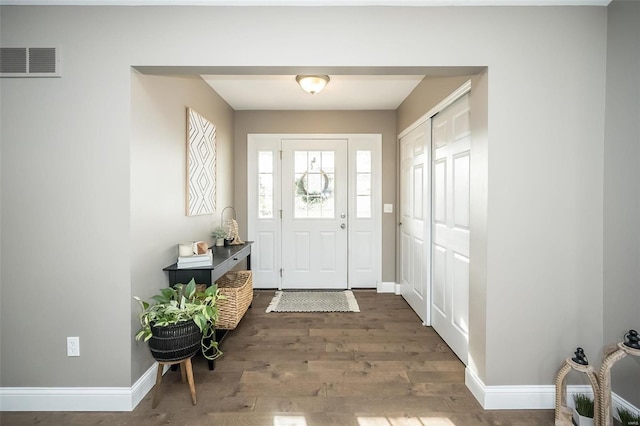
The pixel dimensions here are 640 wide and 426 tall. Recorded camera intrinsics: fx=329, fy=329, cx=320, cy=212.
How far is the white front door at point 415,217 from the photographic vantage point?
3.14m

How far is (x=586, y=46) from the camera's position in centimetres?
188

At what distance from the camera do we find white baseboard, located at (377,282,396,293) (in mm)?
4254

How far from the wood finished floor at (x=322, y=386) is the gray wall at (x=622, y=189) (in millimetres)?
603

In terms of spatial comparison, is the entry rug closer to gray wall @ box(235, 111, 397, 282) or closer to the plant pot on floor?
gray wall @ box(235, 111, 397, 282)

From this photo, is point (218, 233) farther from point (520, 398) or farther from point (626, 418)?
point (626, 418)

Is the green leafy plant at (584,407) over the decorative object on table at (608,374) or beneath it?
beneath

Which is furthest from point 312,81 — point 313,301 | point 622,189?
point 313,301

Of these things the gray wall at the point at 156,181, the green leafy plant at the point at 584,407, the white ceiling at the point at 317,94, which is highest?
the white ceiling at the point at 317,94

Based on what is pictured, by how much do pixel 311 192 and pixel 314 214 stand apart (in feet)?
0.96

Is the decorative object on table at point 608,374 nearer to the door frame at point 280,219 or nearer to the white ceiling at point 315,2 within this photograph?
the white ceiling at point 315,2

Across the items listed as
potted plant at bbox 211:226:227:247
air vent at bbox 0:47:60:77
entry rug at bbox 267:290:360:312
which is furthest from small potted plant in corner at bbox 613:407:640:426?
air vent at bbox 0:47:60:77

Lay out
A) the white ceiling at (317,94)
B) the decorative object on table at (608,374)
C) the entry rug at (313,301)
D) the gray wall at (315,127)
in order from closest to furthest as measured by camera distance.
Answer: the decorative object on table at (608,374) < the white ceiling at (317,94) < the entry rug at (313,301) < the gray wall at (315,127)

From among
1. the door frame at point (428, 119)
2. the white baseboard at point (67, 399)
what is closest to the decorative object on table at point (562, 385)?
the door frame at point (428, 119)

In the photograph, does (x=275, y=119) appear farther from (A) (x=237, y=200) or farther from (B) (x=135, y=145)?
(B) (x=135, y=145)
